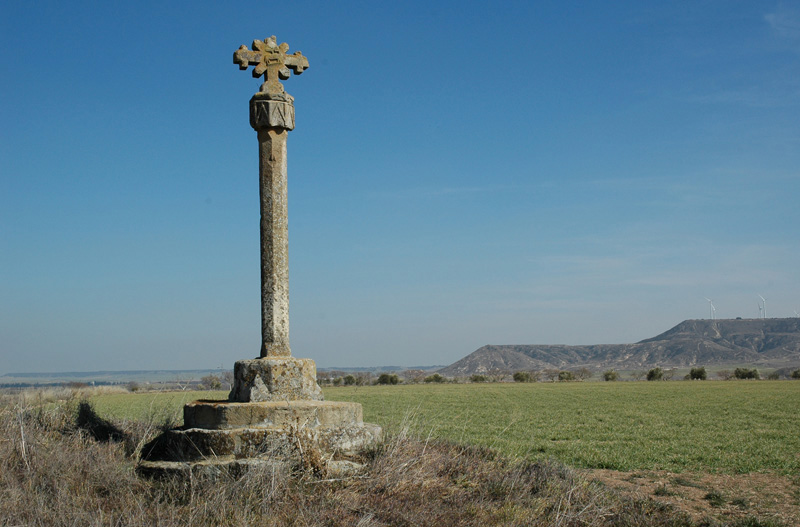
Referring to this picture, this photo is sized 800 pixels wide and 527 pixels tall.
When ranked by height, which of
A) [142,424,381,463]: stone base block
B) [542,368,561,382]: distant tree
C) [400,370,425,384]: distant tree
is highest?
[142,424,381,463]: stone base block

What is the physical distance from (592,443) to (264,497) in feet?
41.7

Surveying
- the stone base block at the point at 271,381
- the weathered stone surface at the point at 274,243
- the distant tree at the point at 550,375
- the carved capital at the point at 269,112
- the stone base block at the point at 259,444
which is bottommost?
Answer: the distant tree at the point at 550,375

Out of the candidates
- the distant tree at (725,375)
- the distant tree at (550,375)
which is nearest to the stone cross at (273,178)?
the distant tree at (550,375)

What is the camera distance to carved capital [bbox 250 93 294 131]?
8.08m

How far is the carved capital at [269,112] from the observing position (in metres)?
8.08

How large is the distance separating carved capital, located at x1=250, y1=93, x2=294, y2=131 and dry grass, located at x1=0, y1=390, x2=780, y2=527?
3942 millimetres

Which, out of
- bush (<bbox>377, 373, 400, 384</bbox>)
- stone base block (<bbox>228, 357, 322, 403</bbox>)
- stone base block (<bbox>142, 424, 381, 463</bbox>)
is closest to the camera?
stone base block (<bbox>142, 424, 381, 463</bbox>)


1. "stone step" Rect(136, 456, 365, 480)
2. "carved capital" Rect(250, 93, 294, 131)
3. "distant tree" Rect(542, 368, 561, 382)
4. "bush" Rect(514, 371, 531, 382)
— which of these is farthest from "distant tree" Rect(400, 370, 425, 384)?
"stone step" Rect(136, 456, 365, 480)

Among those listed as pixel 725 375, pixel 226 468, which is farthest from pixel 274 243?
pixel 725 375

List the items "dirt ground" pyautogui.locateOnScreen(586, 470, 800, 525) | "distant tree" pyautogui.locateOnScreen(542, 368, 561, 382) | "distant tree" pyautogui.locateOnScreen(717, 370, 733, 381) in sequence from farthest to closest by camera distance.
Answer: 1. "distant tree" pyautogui.locateOnScreen(542, 368, 561, 382)
2. "distant tree" pyautogui.locateOnScreen(717, 370, 733, 381)
3. "dirt ground" pyautogui.locateOnScreen(586, 470, 800, 525)

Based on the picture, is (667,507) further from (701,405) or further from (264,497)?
(701,405)

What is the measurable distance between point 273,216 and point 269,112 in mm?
1244

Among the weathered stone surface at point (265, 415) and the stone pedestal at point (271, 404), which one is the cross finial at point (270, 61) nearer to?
the stone pedestal at point (271, 404)

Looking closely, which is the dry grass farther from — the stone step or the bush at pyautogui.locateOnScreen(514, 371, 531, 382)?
the bush at pyautogui.locateOnScreen(514, 371, 531, 382)
